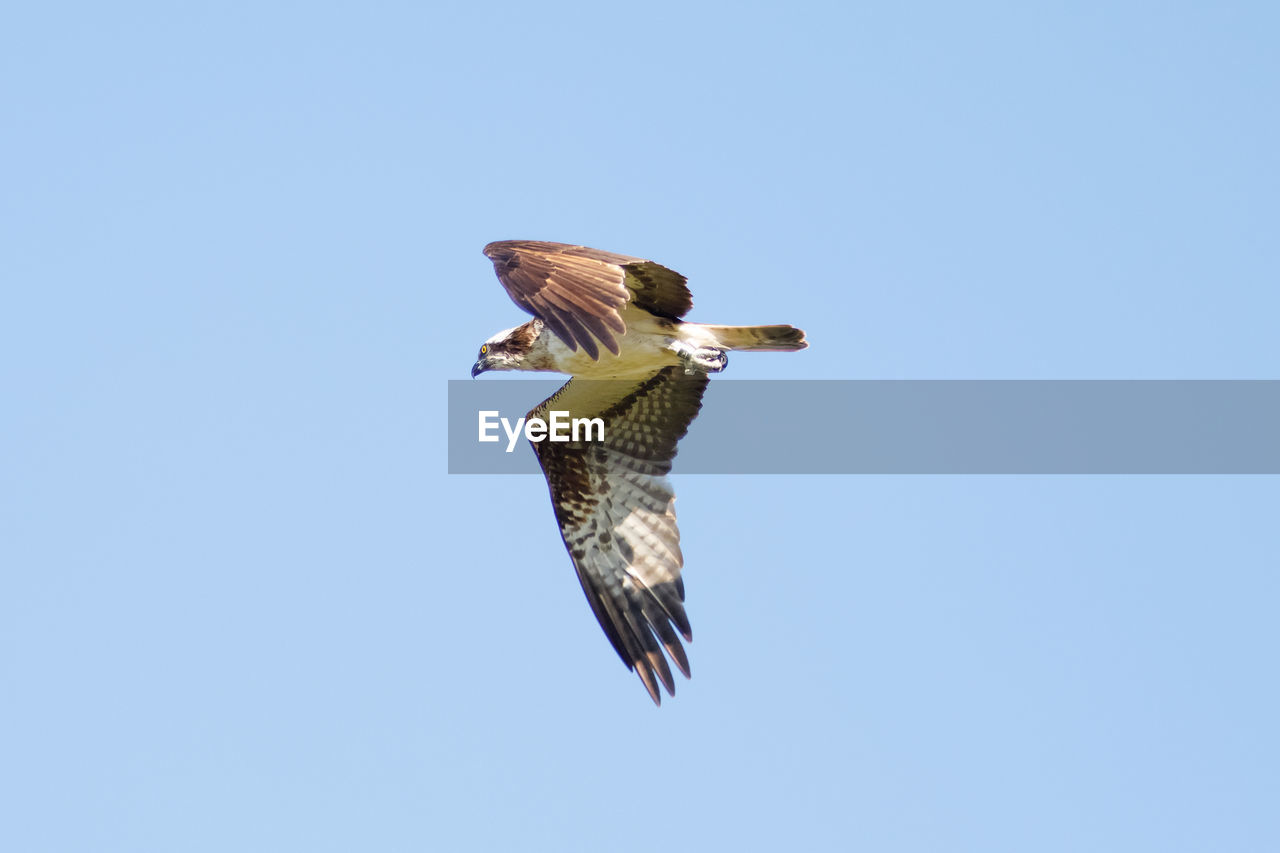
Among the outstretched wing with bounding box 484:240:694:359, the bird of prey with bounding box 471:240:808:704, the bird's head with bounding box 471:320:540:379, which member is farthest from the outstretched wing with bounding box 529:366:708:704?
the outstretched wing with bounding box 484:240:694:359

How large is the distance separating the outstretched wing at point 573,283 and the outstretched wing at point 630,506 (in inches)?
68.6

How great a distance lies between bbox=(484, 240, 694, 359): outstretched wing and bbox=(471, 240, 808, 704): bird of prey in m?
0.38

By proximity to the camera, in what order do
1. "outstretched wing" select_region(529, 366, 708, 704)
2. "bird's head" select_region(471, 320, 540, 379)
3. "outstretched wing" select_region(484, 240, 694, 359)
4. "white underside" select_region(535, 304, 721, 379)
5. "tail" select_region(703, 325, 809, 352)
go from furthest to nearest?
"outstretched wing" select_region(529, 366, 708, 704) < "bird's head" select_region(471, 320, 540, 379) < "white underside" select_region(535, 304, 721, 379) < "tail" select_region(703, 325, 809, 352) < "outstretched wing" select_region(484, 240, 694, 359)

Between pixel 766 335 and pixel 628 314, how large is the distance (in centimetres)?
98

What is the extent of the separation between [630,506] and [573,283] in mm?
3295

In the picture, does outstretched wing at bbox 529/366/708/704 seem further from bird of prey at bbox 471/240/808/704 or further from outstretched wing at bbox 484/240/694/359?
outstretched wing at bbox 484/240/694/359

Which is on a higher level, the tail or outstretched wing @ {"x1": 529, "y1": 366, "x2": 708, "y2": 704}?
the tail

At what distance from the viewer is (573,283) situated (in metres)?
10.3

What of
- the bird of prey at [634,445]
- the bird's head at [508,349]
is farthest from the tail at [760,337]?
the bird's head at [508,349]

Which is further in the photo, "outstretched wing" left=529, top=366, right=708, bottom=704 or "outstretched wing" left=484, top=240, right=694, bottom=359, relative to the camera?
"outstretched wing" left=529, top=366, right=708, bottom=704

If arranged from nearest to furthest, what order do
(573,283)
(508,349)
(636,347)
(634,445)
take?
(573,283) → (636,347) → (508,349) → (634,445)

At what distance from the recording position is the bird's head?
40.2 feet

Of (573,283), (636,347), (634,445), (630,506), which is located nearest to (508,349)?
(636,347)

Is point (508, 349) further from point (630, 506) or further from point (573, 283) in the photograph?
point (573, 283)
